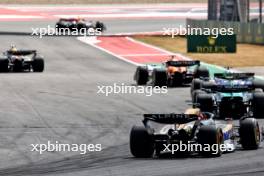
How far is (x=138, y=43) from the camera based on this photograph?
6025 cm

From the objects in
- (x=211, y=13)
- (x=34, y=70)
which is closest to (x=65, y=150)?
(x=34, y=70)

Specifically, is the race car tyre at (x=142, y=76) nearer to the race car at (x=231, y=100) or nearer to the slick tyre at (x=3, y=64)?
the slick tyre at (x=3, y=64)

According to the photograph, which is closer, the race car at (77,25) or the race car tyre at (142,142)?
the race car tyre at (142,142)

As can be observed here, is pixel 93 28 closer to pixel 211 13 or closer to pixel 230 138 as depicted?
pixel 211 13

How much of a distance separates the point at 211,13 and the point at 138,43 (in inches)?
395

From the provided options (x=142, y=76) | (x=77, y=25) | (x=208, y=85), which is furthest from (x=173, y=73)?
(x=77, y=25)

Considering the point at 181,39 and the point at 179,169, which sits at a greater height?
the point at 179,169

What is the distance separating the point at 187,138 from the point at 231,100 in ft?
22.5

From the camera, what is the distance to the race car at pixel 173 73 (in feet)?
114

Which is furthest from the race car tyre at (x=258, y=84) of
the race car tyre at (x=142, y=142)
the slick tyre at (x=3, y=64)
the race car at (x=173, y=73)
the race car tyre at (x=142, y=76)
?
the slick tyre at (x=3, y=64)

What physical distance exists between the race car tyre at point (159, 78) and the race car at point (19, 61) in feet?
28.7

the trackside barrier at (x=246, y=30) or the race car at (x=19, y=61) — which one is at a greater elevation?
the race car at (x=19, y=61)

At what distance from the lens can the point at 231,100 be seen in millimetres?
25094

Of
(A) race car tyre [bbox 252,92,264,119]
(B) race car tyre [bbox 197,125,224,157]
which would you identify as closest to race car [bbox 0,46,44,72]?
(A) race car tyre [bbox 252,92,264,119]
